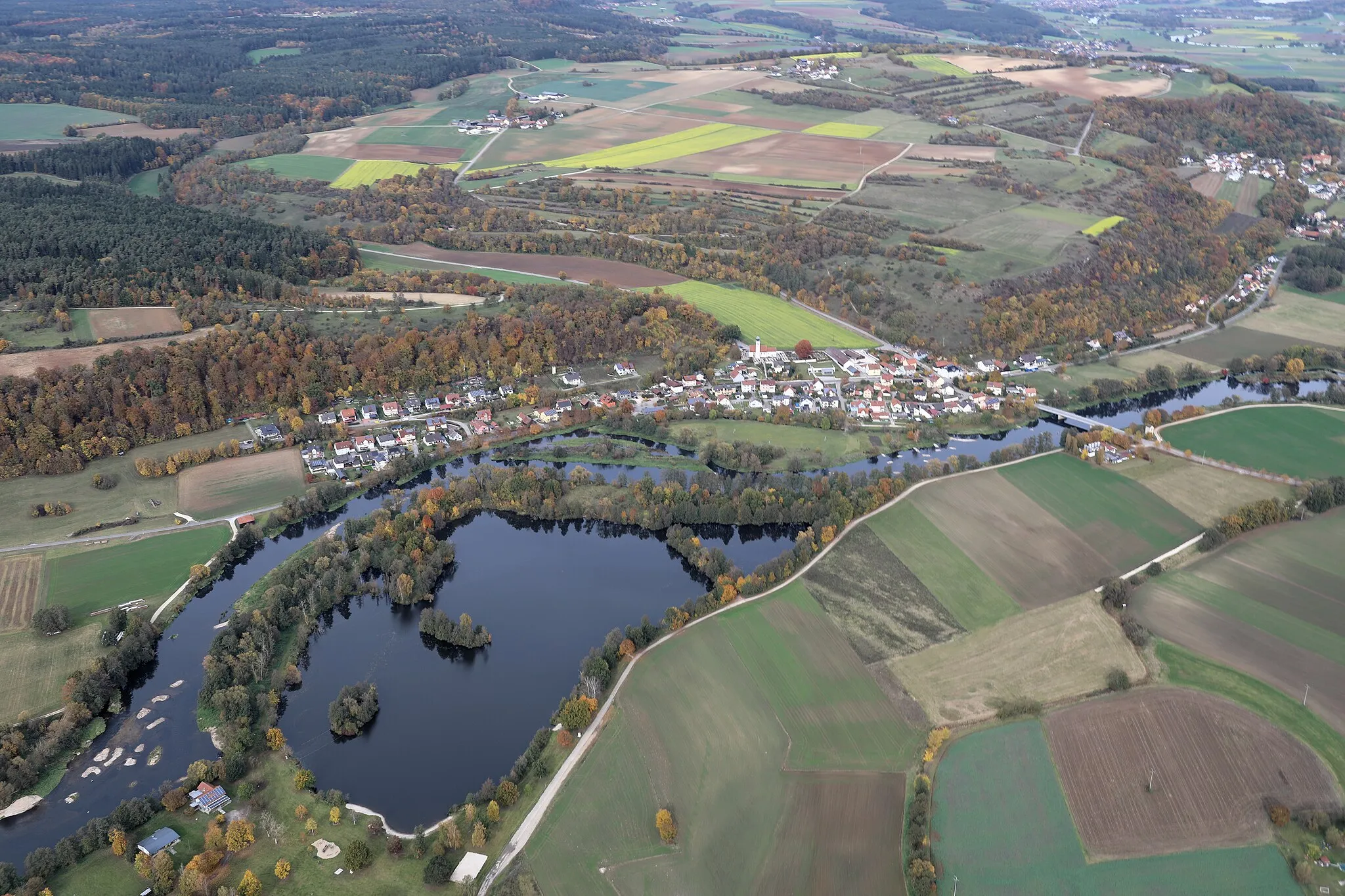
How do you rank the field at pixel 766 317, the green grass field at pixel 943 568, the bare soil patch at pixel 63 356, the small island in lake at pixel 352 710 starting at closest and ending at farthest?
the small island in lake at pixel 352 710 → the green grass field at pixel 943 568 → the bare soil patch at pixel 63 356 → the field at pixel 766 317

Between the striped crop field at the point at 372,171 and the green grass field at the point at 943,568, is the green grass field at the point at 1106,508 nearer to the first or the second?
the green grass field at the point at 943,568

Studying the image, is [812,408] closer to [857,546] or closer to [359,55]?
[857,546]

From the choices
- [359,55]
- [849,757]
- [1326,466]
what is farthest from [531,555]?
[359,55]

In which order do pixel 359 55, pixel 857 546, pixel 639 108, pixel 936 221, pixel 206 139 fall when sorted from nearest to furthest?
pixel 857 546
pixel 936 221
pixel 206 139
pixel 639 108
pixel 359 55

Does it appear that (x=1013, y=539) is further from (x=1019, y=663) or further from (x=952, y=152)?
(x=952, y=152)

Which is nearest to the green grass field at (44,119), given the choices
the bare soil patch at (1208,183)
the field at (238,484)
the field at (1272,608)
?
the field at (238,484)

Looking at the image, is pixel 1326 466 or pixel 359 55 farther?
pixel 359 55

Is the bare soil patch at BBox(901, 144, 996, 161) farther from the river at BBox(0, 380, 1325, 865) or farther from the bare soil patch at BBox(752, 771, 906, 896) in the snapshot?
the bare soil patch at BBox(752, 771, 906, 896)
